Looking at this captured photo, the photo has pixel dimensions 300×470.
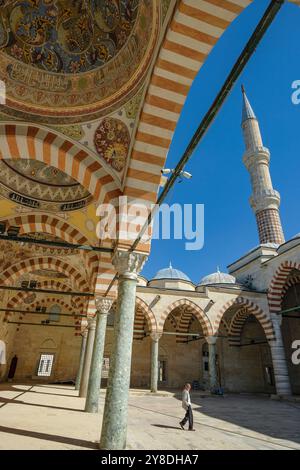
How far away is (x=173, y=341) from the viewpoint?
1964 centimetres

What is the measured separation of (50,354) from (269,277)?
14761 mm

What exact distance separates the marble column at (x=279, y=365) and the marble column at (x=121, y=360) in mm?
13172

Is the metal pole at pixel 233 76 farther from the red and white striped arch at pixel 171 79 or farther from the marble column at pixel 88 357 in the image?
the marble column at pixel 88 357

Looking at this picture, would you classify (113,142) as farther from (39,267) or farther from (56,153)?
(39,267)

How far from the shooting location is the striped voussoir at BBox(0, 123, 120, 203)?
5777mm

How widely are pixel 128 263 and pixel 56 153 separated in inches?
108

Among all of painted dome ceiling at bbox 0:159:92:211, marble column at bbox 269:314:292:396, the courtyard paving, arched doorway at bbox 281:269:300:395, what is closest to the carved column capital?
marble column at bbox 269:314:292:396

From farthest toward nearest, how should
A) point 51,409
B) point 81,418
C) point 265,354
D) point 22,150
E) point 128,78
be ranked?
point 265,354
point 51,409
point 81,418
point 22,150
point 128,78

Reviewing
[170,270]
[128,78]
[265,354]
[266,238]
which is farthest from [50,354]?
[128,78]

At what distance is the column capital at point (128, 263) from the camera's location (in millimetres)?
5197

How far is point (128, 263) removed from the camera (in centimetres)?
526

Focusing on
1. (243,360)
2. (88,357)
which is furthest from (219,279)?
(88,357)

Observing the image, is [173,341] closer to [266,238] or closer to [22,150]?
[266,238]

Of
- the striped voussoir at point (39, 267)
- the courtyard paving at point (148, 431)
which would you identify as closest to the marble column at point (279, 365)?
the courtyard paving at point (148, 431)
